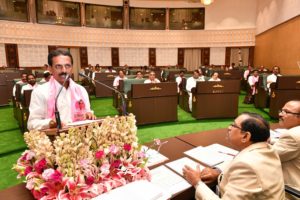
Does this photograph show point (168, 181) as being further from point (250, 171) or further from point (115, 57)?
point (115, 57)

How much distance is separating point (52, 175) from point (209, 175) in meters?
1.04

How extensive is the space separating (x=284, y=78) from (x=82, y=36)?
1175 centimetres

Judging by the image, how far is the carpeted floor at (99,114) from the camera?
3652 millimetres

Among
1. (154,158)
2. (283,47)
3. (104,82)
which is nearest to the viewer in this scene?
(154,158)

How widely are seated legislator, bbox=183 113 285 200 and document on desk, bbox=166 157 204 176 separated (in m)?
0.14

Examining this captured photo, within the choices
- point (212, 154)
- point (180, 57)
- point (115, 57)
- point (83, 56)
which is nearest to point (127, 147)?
point (212, 154)

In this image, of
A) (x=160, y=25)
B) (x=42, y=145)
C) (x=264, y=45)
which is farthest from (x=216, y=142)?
(x=160, y=25)

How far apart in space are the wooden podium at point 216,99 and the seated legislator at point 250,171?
14.3 feet

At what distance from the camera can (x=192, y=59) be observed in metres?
16.5

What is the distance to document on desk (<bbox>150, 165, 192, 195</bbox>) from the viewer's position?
1.44 meters

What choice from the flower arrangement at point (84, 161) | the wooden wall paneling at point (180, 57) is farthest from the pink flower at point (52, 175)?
the wooden wall paneling at point (180, 57)

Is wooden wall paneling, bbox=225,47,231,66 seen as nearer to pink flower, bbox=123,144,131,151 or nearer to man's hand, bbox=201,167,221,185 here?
man's hand, bbox=201,167,221,185

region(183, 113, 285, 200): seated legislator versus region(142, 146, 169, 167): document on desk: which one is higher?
region(183, 113, 285, 200): seated legislator

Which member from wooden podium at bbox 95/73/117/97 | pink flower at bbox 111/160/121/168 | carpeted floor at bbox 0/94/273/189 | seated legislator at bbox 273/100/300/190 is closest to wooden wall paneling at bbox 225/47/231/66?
carpeted floor at bbox 0/94/273/189
